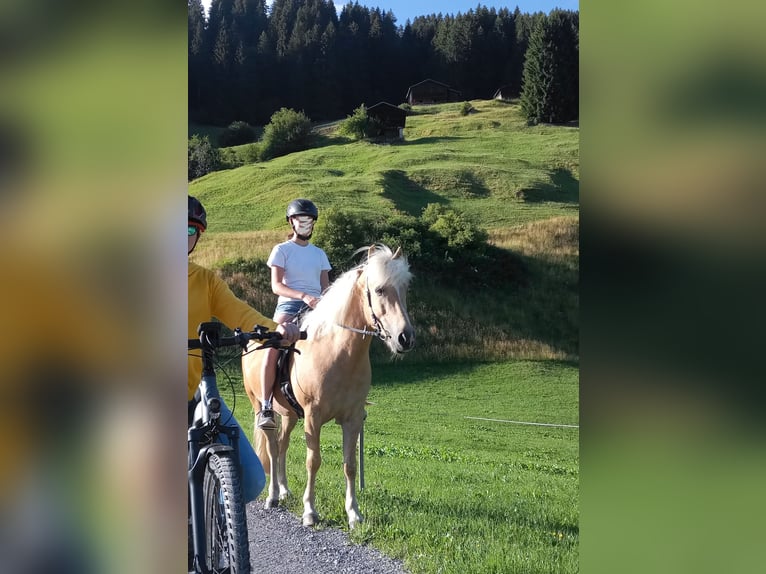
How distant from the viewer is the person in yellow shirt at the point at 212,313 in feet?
8.27

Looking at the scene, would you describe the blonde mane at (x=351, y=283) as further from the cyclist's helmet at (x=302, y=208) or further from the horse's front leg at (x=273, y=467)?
the horse's front leg at (x=273, y=467)

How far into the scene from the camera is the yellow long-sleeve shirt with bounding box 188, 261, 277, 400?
2.63 metres

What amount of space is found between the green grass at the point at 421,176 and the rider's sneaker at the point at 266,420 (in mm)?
981

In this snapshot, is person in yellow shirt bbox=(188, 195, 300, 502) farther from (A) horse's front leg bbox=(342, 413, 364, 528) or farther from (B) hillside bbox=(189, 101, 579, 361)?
(B) hillside bbox=(189, 101, 579, 361)

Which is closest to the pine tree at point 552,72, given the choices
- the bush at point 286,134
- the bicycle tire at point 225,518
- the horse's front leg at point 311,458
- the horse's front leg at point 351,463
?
the bush at point 286,134

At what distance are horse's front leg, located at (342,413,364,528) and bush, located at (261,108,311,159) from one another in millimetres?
1469

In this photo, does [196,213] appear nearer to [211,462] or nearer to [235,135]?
[211,462]

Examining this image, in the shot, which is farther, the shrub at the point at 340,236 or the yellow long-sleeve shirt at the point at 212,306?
the shrub at the point at 340,236

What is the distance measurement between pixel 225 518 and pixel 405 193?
211cm

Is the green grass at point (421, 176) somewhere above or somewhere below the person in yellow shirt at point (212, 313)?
above

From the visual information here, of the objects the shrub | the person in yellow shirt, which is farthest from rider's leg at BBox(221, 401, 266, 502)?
the shrub
